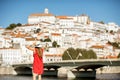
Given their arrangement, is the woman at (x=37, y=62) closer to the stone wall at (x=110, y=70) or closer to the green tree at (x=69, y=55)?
the stone wall at (x=110, y=70)

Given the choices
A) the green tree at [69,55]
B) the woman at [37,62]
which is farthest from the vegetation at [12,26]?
the woman at [37,62]

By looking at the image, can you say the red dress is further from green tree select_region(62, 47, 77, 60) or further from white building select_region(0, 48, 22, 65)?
white building select_region(0, 48, 22, 65)

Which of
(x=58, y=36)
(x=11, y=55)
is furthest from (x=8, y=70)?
(x=58, y=36)

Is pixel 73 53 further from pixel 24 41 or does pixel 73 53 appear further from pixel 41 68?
pixel 41 68

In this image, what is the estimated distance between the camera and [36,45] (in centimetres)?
469

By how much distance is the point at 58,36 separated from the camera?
87.2 metres

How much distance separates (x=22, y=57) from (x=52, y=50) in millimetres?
8893

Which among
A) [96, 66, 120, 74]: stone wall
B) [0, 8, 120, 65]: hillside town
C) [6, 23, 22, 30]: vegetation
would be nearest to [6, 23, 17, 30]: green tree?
[6, 23, 22, 30]: vegetation

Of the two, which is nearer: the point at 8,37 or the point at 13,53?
the point at 13,53

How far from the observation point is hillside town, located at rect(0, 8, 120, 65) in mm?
68713

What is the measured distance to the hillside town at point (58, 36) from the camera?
68.7 m

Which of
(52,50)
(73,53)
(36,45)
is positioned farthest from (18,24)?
(36,45)

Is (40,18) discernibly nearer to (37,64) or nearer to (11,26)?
(11,26)

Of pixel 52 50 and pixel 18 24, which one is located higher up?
pixel 18 24
